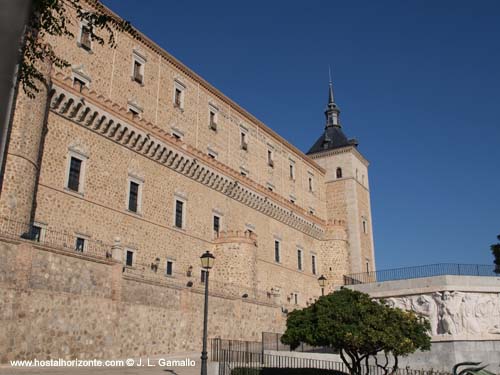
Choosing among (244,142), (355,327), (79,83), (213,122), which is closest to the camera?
(355,327)

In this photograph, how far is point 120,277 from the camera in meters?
19.2

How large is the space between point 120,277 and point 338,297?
337 inches

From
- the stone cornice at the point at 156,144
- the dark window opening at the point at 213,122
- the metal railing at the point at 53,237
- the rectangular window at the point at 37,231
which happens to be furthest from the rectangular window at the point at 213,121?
the rectangular window at the point at 37,231

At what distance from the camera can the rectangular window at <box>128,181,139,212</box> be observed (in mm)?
25828

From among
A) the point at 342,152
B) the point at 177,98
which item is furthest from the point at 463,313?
the point at 342,152

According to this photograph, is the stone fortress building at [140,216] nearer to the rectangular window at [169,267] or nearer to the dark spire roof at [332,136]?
the rectangular window at [169,267]

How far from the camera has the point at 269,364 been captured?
2030 cm

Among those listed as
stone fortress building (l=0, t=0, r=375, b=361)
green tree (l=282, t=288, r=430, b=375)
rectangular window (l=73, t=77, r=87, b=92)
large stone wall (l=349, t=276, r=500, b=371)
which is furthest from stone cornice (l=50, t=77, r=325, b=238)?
green tree (l=282, t=288, r=430, b=375)

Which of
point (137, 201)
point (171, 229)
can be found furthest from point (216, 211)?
point (137, 201)

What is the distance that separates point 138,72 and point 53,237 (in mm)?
12583

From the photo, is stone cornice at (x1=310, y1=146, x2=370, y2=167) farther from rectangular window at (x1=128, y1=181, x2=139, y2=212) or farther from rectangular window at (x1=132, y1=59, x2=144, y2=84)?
rectangular window at (x1=128, y1=181, x2=139, y2=212)

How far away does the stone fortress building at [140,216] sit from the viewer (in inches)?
666

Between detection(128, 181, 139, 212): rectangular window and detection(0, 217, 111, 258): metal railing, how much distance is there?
3182 mm

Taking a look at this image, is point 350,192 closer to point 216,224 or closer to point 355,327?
point 216,224
